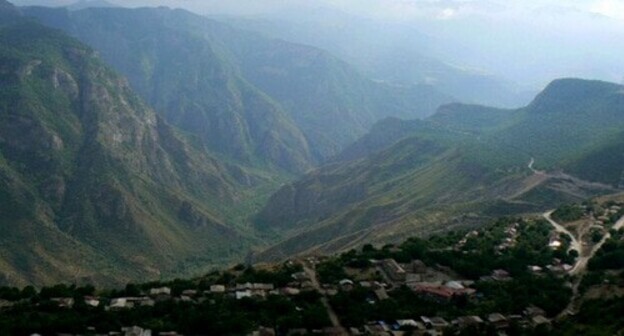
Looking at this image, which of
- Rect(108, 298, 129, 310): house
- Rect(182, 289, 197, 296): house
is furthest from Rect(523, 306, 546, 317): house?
Rect(108, 298, 129, 310): house

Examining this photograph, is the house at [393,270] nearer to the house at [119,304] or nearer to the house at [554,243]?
the house at [554,243]

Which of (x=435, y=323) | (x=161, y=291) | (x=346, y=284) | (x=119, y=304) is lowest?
(x=161, y=291)

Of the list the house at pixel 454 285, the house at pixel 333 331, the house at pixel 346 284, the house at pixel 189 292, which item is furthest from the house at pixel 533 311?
the house at pixel 189 292

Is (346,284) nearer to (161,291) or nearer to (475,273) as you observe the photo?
(475,273)

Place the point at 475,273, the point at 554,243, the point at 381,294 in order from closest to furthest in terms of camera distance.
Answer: the point at 381,294
the point at 475,273
the point at 554,243

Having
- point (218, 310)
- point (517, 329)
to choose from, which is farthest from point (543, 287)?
point (218, 310)

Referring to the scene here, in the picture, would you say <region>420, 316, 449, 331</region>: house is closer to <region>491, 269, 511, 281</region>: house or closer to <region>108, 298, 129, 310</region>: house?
<region>491, 269, 511, 281</region>: house

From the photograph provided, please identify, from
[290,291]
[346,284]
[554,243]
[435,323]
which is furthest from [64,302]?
[554,243]
